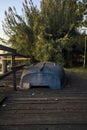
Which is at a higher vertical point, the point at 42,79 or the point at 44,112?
the point at 42,79

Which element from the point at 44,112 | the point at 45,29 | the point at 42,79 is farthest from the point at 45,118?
the point at 45,29

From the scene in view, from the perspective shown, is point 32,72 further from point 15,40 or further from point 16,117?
point 15,40

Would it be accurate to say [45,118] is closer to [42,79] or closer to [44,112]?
[44,112]

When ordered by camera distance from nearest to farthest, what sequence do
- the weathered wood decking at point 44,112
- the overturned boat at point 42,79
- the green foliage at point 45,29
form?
the weathered wood decking at point 44,112
the overturned boat at point 42,79
the green foliage at point 45,29

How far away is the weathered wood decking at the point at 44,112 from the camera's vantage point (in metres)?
3.14

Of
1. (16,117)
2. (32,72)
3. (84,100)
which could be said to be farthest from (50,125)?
(32,72)

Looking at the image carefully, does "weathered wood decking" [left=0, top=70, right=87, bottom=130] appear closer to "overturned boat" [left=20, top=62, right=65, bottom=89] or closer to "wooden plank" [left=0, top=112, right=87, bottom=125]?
"wooden plank" [left=0, top=112, right=87, bottom=125]

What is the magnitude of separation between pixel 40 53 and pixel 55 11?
2.42 meters

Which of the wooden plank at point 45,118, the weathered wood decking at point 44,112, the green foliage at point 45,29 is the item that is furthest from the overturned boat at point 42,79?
the green foliage at point 45,29

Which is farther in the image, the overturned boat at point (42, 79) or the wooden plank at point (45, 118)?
the overturned boat at point (42, 79)

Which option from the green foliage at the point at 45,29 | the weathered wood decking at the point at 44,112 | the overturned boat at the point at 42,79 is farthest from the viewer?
the green foliage at the point at 45,29

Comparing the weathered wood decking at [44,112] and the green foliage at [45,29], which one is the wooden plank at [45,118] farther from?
the green foliage at [45,29]

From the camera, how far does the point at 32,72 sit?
19.7 ft

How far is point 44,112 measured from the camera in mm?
3684
